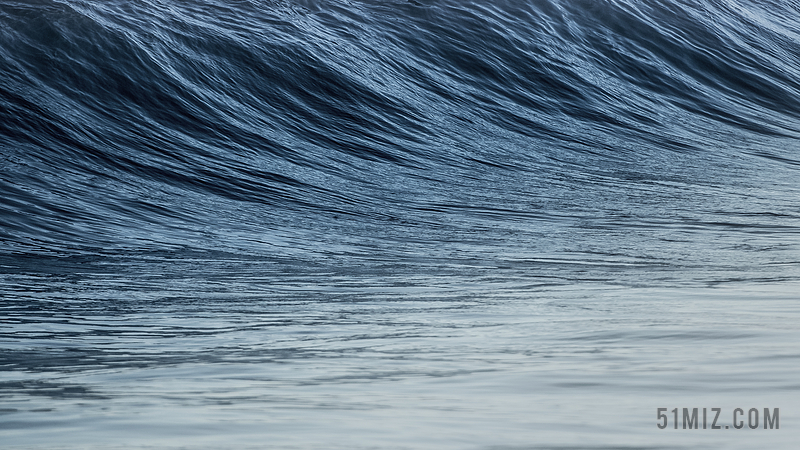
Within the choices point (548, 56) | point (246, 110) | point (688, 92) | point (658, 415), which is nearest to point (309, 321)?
point (658, 415)

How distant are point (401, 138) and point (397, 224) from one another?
7.56ft

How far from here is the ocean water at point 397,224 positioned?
2115 mm

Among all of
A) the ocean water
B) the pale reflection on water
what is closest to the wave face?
the ocean water

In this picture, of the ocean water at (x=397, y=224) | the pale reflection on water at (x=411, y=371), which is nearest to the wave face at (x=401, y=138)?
the ocean water at (x=397, y=224)

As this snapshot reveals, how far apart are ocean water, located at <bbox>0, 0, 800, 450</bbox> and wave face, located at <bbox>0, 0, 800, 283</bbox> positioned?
0.10 ft

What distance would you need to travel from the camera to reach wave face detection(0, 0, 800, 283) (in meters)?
5.22

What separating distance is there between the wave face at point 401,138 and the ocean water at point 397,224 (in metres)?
0.03

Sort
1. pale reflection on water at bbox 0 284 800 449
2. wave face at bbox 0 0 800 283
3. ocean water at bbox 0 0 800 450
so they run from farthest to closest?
1. wave face at bbox 0 0 800 283
2. ocean water at bbox 0 0 800 450
3. pale reflection on water at bbox 0 284 800 449

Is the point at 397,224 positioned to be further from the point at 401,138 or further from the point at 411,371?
the point at 411,371

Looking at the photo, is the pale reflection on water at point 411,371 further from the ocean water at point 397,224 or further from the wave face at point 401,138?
the wave face at point 401,138

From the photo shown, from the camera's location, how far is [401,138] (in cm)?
803

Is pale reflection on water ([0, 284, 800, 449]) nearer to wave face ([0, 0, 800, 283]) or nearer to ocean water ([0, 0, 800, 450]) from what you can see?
ocean water ([0, 0, 800, 450])

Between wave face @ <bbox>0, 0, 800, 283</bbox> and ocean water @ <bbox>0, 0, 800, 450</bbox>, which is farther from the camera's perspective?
wave face @ <bbox>0, 0, 800, 283</bbox>

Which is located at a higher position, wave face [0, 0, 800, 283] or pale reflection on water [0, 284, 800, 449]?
wave face [0, 0, 800, 283]
